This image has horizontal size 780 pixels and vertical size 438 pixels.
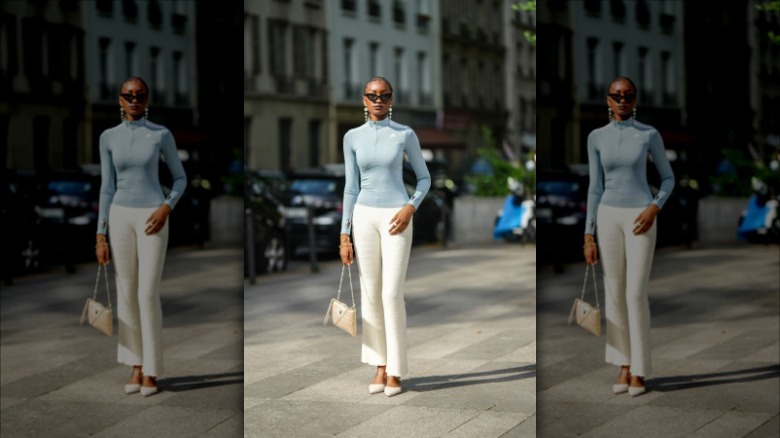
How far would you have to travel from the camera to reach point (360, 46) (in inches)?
243

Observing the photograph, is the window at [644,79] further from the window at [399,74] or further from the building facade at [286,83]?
the building facade at [286,83]

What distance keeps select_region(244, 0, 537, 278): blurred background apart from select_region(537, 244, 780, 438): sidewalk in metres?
0.94

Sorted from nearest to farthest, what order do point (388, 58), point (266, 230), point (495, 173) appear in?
point (388, 58), point (266, 230), point (495, 173)

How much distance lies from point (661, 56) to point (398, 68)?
59.3 inches

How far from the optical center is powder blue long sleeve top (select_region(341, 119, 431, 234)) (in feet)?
18.9

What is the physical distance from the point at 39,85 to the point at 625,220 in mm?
3663

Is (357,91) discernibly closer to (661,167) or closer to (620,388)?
(661,167)

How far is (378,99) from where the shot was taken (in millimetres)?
5812

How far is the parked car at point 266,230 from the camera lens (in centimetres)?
712

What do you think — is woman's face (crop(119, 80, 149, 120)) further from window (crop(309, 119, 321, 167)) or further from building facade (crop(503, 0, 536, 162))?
building facade (crop(503, 0, 536, 162))

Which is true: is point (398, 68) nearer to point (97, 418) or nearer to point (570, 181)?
point (570, 181)

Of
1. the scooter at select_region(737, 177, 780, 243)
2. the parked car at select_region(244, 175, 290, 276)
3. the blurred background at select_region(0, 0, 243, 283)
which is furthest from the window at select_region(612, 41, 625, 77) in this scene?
the parked car at select_region(244, 175, 290, 276)

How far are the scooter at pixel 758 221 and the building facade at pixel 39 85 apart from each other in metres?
3.99

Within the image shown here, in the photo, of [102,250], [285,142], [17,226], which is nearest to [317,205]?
[285,142]
